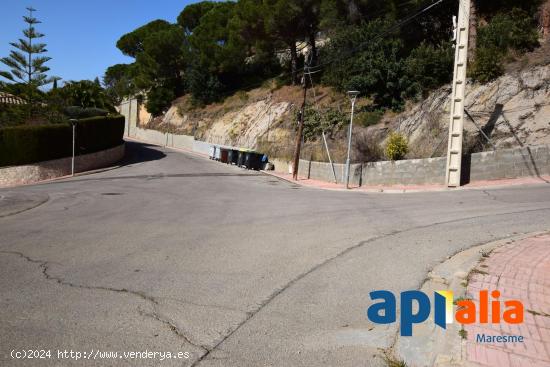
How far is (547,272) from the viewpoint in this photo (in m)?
6.02

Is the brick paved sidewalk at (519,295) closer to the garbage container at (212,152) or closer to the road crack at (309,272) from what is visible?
the road crack at (309,272)

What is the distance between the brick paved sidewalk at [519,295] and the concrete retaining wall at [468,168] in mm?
10593

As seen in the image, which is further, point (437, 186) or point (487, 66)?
point (487, 66)

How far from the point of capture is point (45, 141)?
27375 millimetres

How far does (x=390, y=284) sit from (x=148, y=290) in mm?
3188

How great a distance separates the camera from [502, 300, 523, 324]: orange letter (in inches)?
176

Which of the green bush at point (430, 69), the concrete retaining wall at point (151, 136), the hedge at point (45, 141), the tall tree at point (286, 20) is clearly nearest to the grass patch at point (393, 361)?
the green bush at point (430, 69)

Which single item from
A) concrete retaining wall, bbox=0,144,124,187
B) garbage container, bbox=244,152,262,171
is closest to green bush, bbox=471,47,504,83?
garbage container, bbox=244,152,262,171

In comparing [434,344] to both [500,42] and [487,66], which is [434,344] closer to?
[487,66]

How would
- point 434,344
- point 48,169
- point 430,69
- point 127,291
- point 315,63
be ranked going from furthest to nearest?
point 315,63, point 48,169, point 430,69, point 127,291, point 434,344

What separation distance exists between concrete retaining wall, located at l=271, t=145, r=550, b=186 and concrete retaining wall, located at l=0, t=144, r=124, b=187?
59.9 ft

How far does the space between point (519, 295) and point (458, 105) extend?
47.7 feet

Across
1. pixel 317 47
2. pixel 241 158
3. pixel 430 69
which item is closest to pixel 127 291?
pixel 430 69

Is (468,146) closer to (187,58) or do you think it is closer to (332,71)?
(332,71)
